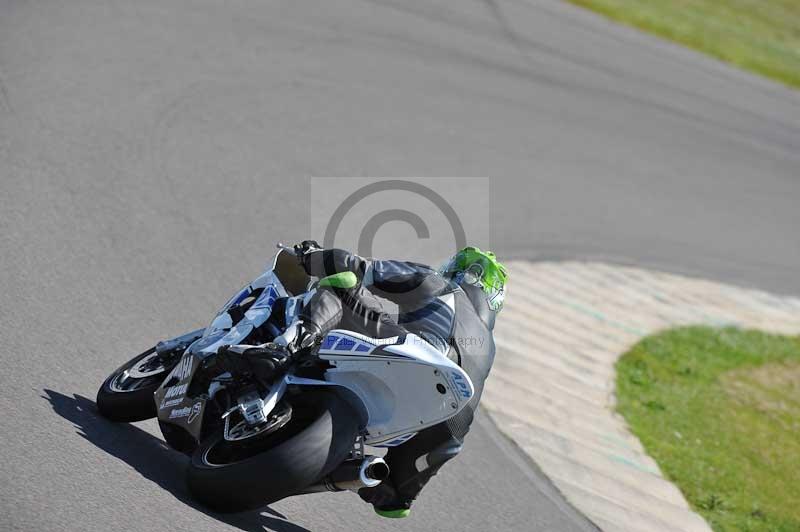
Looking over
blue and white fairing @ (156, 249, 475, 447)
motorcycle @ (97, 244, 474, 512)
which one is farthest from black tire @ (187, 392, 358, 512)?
blue and white fairing @ (156, 249, 475, 447)

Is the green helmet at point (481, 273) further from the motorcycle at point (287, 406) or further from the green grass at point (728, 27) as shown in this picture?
the green grass at point (728, 27)

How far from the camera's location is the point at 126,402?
4895mm

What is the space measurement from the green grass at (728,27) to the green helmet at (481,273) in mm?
13841

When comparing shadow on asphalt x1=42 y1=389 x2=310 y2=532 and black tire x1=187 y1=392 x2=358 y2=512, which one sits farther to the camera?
shadow on asphalt x1=42 y1=389 x2=310 y2=532

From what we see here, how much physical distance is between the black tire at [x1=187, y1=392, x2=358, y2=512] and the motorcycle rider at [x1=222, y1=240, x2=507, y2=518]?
0.98 ft

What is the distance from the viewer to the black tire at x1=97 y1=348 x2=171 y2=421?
4.90 metres

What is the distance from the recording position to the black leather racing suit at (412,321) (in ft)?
15.2

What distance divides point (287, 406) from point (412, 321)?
724mm

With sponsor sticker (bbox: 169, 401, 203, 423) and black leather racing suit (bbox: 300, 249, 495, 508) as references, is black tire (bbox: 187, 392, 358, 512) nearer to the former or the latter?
sponsor sticker (bbox: 169, 401, 203, 423)

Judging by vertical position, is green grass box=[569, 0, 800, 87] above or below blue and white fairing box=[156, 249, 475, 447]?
below

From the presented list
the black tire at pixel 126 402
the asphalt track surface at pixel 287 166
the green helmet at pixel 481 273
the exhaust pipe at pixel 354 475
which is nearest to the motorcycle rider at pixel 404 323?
the green helmet at pixel 481 273

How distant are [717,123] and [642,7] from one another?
5.58 m

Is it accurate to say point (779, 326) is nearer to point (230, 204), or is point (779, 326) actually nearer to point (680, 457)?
point (680, 457)

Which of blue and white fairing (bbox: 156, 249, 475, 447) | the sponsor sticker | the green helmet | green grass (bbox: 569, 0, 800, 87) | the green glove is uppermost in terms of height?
the green helmet
